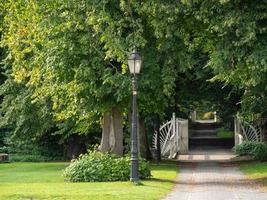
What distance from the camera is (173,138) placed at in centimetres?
4497

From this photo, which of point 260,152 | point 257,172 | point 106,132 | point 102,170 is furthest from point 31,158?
point 102,170

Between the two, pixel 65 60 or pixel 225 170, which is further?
pixel 225 170

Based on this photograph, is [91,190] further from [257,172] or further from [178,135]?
[178,135]

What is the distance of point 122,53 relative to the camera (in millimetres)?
21469

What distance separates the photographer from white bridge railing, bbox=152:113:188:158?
44.4 metres

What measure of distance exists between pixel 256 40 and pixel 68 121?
57.9ft

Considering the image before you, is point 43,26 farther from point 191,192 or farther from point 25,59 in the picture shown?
point 191,192

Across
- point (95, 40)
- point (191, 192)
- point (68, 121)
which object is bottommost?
point (191, 192)

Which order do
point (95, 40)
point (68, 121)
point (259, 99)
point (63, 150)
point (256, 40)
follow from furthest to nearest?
point (63, 150) → point (68, 121) → point (259, 99) → point (95, 40) → point (256, 40)

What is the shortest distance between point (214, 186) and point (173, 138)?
2366 centimetres

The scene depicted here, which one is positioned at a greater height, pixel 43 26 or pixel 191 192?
pixel 43 26

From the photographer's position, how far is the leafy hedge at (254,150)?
120 ft

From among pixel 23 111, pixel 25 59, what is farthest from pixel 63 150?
pixel 25 59

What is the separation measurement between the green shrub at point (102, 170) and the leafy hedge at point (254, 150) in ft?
49.0
